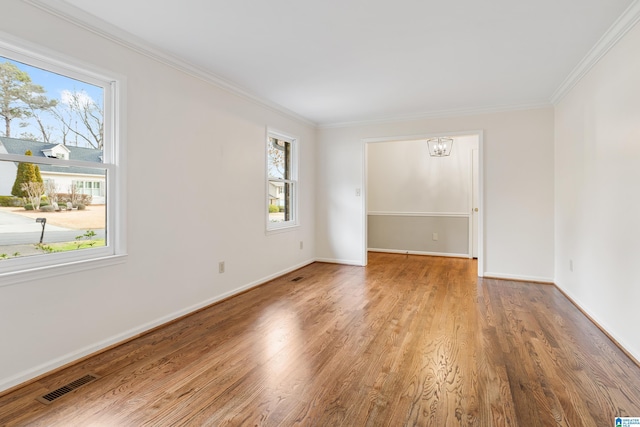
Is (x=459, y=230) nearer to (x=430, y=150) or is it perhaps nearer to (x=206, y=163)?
(x=430, y=150)

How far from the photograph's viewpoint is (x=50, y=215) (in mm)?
2225

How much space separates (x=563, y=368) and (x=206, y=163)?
3410 mm

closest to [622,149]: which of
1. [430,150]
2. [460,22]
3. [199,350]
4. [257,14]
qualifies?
[460,22]

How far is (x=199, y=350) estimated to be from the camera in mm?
2438

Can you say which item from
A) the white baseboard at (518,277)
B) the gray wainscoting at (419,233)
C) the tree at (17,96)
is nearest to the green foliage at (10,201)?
the tree at (17,96)

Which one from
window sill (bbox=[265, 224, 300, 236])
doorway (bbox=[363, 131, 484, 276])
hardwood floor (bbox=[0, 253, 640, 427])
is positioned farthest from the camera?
doorway (bbox=[363, 131, 484, 276])

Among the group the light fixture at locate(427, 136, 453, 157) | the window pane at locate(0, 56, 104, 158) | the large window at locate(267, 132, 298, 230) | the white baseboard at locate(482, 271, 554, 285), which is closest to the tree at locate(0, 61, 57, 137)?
the window pane at locate(0, 56, 104, 158)

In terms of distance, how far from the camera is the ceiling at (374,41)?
2219 mm

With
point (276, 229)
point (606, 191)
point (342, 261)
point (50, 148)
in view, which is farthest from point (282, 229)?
point (606, 191)

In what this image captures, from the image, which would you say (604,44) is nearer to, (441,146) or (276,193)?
(441,146)

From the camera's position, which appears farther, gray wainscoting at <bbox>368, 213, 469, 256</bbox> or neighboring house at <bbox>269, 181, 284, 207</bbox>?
gray wainscoting at <bbox>368, 213, 469, 256</bbox>

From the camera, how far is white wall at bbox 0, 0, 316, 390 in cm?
205

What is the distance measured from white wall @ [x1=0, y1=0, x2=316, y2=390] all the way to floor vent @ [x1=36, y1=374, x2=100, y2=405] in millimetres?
264

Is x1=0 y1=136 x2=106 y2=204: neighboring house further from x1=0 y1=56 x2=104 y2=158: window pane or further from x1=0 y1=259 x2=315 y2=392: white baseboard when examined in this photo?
x1=0 y1=259 x2=315 y2=392: white baseboard
